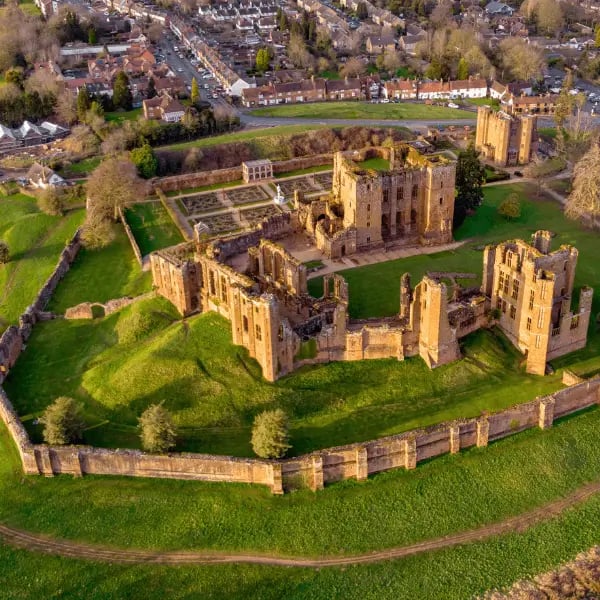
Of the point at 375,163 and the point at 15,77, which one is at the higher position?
the point at 15,77

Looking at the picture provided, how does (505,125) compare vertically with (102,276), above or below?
above

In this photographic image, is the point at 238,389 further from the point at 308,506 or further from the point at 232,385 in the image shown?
the point at 308,506

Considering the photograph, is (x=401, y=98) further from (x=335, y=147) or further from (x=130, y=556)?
(x=130, y=556)

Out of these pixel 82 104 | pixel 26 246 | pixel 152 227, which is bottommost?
pixel 26 246

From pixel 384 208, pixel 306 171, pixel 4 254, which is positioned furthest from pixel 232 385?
pixel 306 171

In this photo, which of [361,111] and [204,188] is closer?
[204,188]

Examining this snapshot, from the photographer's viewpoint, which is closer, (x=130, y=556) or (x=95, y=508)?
(x=130, y=556)

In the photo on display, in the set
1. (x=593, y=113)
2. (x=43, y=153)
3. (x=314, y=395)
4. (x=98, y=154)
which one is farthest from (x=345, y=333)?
(x=593, y=113)

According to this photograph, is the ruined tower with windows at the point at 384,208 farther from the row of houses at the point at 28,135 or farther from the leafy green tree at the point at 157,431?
the row of houses at the point at 28,135
